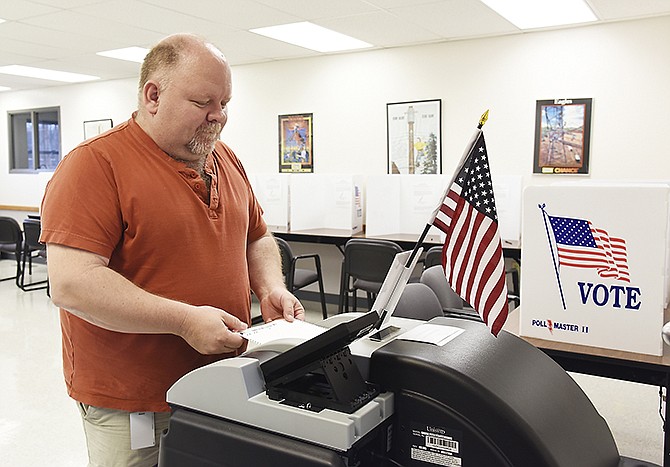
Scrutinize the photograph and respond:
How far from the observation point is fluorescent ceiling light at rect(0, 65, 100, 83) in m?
7.19

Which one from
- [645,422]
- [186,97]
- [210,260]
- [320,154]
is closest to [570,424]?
[210,260]

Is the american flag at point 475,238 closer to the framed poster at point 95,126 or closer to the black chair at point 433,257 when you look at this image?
the black chair at point 433,257

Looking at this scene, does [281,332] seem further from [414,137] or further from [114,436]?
[414,137]

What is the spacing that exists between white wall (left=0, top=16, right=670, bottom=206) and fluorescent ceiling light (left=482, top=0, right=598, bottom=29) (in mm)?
255

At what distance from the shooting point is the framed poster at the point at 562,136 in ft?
16.6

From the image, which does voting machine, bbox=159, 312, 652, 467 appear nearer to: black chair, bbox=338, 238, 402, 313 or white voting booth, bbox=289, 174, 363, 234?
black chair, bbox=338, 238, 402, 313

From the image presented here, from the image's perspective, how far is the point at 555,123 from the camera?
5.16 metres

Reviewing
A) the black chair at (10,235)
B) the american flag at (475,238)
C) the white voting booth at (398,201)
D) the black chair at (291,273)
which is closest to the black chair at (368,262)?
the black chair at (291,273)

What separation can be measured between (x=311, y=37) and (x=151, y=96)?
435 cm

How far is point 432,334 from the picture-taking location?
1100mm

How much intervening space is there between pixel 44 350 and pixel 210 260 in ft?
13.2

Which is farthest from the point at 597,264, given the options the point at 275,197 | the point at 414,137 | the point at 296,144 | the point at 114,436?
the point at 296,144

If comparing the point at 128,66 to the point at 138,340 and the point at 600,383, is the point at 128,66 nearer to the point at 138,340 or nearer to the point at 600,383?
the point at 600,383

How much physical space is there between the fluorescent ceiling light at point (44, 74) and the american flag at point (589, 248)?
269 inches
